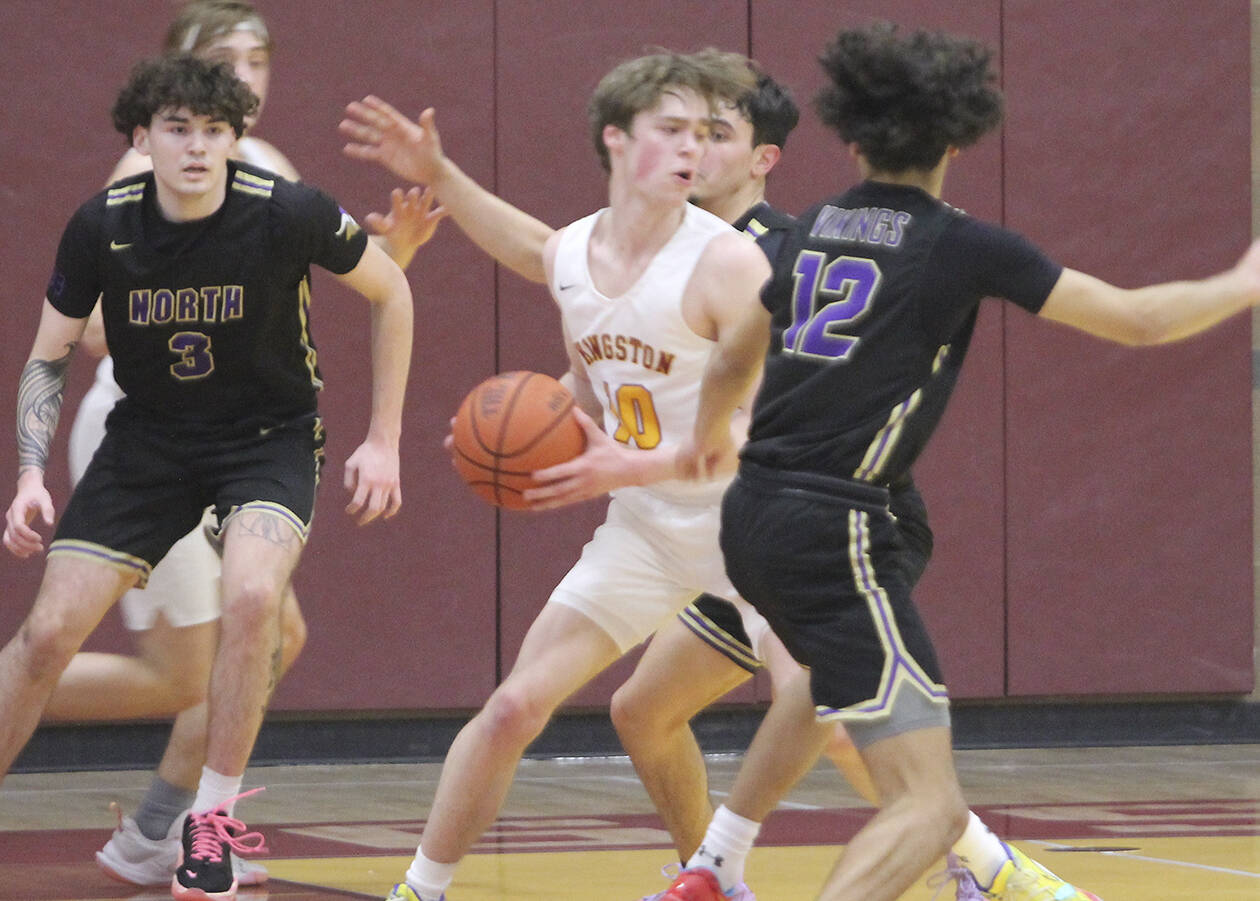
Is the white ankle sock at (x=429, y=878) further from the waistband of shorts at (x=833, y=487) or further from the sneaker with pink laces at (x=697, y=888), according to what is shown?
the waistband of shorts at (x=833, y=487)

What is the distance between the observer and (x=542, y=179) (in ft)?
26.4

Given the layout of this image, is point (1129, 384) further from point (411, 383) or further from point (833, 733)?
point (833, 733)

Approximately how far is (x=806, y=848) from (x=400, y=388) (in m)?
1.68

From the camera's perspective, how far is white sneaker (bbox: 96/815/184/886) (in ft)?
16.1

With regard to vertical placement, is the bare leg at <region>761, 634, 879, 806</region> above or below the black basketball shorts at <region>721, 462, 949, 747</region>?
below

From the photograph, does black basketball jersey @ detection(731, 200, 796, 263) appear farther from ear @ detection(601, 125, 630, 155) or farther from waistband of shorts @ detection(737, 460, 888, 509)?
waistband of shorts @ detection(737, 460, 888, 509)

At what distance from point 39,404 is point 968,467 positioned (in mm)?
4577

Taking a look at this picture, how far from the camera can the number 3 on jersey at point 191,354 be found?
15.8 ft

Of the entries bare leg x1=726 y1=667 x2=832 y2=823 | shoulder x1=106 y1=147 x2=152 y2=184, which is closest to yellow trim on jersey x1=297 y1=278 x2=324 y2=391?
shoulder x1=106 y1=147 x2=152 y2=184

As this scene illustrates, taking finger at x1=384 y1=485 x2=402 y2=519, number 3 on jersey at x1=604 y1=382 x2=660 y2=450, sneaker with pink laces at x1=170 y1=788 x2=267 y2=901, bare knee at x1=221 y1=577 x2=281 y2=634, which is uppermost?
number 3 on jersey at x1=604 y1=382 x2=660 y2=450

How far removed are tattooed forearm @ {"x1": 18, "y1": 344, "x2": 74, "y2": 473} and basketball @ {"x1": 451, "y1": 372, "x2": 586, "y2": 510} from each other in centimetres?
125

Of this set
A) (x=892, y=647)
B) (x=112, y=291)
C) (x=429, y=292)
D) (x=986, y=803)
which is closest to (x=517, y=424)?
(x=892, y=647)

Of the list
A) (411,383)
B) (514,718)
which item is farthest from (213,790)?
(411,383)

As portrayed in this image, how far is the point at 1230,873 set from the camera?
5066 mm
